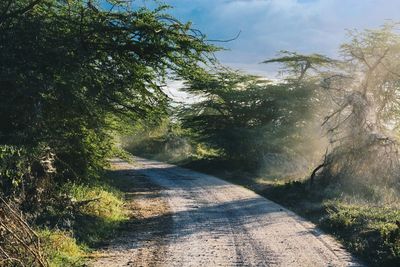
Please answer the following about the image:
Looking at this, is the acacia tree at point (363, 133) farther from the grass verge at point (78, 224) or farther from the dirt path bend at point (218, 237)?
the grass verge at point (78, 224)

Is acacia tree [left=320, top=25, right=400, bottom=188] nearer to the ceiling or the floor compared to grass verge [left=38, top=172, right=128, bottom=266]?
nearer to the ceiling

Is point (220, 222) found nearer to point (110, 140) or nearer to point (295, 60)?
point (110, 140)

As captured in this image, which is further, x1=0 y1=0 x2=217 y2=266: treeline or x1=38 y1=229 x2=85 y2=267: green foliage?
x1=0 y1=0 x2=217 y2=266: treeline

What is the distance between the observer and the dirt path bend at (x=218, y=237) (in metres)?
10.3

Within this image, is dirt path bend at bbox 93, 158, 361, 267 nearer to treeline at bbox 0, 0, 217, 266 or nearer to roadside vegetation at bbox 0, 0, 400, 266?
roadside vegetation at bbox 0, 0, 400, 266

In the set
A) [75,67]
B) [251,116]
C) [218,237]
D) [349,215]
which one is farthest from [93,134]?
[251,116]

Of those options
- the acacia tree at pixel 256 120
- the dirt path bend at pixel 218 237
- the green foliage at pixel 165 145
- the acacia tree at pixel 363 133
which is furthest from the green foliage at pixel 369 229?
the green foliage at pixel 165 145

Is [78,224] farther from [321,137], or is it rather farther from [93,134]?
[321,137]

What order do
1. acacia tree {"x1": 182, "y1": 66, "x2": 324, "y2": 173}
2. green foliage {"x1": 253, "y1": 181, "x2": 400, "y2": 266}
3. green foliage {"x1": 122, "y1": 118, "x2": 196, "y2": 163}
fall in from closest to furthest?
1. green foliage {"x1": 253, "y1": 181, "x2": 400, "y2": 266}
2. acacia tree {"x1": 182, "y1": 66, "x2": 324, "y2": 173}
3. green foliage {"x1": 122, "y1": 118, "x2": 196, "y2": 163}

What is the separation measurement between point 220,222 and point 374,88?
17.1 m

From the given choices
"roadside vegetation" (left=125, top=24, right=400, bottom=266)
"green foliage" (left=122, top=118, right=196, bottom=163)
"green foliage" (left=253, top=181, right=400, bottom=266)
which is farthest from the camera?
"green foliage" (left=122, top=118, right=196, bottom=163)

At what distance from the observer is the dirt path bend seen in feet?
33.7

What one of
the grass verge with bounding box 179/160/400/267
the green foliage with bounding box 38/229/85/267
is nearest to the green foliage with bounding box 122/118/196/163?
the grass verge with bounding box 179/160/400/267

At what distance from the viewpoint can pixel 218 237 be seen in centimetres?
1232
